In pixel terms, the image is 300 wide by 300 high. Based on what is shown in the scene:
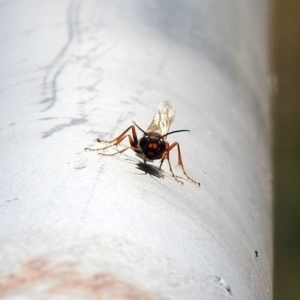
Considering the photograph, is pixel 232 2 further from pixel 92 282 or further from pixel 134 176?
pixel 92 282

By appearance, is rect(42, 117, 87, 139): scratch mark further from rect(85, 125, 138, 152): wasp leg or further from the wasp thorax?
the wasp thorax

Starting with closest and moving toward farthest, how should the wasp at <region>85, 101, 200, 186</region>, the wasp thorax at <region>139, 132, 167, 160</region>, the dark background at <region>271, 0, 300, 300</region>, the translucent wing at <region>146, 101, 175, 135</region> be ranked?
the wasp at <region>85, 101, 200, 186</region> → the translucent wing at <region>146, 101, 175, 135</region> → the wasp thorax at <region>139, 132, 167, 160</region> → the dark background at <region>271, 0, 300, 300</region>

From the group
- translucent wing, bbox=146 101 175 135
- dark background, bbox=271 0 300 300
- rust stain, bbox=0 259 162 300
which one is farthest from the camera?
dark background, bbox=271 0 300 300

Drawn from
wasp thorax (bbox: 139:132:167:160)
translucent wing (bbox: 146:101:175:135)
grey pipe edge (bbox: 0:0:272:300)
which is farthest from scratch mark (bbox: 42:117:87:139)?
wasp thorax (bbox: 139:132:167:160)

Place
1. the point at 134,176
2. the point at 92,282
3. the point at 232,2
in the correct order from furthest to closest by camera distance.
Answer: the point at 232,2 < the point at 134,176 < the point at 92,282

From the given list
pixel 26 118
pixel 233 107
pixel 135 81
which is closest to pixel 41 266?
pixel 26 118

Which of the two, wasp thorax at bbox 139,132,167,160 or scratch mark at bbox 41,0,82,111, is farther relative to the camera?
wasp thorax at bbox 139,132,167,160

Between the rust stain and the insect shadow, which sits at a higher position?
the insect shadow
